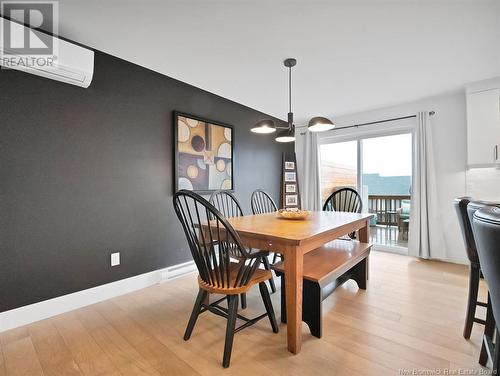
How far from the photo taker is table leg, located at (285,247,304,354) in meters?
1.47

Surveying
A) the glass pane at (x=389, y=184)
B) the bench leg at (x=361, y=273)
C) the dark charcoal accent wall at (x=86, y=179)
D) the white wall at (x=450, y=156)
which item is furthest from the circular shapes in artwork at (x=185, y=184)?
the white wall at (x=450, y=156)

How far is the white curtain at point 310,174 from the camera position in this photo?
178 inches

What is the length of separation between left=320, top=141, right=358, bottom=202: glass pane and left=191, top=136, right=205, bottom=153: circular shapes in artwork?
2.55 m

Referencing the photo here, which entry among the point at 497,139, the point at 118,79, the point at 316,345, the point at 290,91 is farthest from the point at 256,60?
the point at 497,139

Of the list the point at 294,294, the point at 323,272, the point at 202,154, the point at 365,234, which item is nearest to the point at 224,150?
the point at 202,154

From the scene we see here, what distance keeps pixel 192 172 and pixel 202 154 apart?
0.94 feet

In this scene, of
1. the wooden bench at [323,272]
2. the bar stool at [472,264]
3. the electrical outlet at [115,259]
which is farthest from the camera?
the electrical outlet at [115,259]

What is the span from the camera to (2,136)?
5.80 ft

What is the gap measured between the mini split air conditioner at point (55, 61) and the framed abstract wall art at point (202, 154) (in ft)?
3.26

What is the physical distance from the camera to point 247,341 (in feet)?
5.33

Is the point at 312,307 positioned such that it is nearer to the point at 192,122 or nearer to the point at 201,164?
the point at 201,164

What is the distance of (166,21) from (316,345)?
262 centimetres

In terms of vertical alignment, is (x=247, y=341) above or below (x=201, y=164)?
below

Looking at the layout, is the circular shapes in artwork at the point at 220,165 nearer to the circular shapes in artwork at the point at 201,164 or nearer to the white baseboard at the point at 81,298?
the circular shapes in artwork at the point at 201,164
